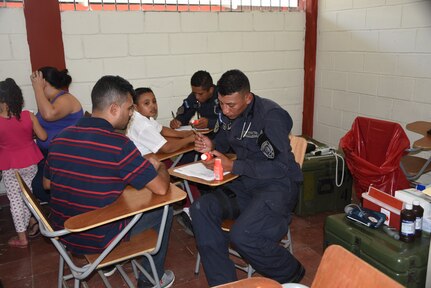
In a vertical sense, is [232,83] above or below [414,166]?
above

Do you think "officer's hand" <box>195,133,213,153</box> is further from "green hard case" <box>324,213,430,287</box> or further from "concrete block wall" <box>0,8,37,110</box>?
"concrete block wall" <box>0,8,37,110</box>

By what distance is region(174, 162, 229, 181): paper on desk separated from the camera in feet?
7.18

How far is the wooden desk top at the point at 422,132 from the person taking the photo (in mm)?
2645

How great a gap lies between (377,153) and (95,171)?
6.66 ft

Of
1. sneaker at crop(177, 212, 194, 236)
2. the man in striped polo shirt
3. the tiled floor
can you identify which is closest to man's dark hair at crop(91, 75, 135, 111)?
the man in striped polo shirt

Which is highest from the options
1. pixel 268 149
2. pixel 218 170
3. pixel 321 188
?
pixel 268 149

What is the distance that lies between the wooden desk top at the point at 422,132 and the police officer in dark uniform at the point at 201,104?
5.13ft

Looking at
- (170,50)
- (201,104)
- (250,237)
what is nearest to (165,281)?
(250,237)

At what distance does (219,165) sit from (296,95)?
112 inches

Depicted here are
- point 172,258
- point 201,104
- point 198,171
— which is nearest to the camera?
point 198,171

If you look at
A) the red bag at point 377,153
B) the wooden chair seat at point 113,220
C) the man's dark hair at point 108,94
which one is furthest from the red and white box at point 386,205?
the man's dark hair at point 108,94

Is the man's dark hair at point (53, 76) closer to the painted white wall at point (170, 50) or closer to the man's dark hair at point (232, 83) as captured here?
the painted white wall at point (170, 50)

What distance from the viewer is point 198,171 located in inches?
90.4

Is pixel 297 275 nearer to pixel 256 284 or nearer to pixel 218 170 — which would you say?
pixel 218 170
